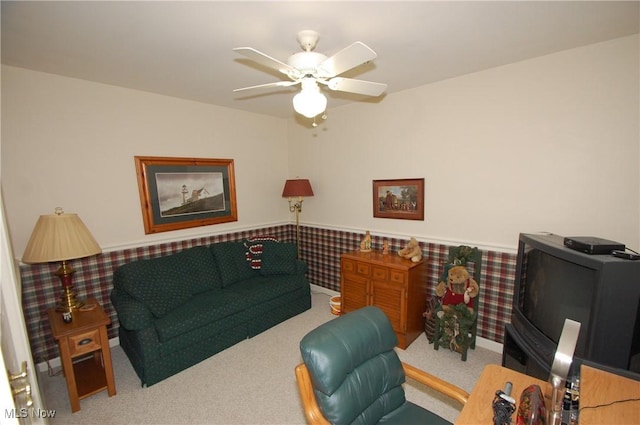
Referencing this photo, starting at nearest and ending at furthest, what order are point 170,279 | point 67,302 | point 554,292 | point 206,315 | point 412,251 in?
point 554,292 → point 67,302 → point 206,315 → point 170,279 → point 412,251

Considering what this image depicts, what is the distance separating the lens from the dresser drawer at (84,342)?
6.63 ft

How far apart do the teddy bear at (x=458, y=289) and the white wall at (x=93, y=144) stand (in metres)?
2.69

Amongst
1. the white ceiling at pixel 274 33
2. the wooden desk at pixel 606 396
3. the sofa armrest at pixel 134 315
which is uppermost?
the white ceiling at pixel 274 33

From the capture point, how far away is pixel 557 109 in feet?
7.20

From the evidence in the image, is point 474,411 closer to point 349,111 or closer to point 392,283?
point 392,283

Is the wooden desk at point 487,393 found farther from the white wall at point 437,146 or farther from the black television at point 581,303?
the white wall at point 437,146

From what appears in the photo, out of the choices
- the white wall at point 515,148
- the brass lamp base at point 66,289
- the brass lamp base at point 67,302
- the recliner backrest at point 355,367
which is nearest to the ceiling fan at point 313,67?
the white wall at point 515,148

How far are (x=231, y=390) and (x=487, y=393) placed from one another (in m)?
1.89

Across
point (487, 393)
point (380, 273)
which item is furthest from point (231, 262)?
point (487, 393)

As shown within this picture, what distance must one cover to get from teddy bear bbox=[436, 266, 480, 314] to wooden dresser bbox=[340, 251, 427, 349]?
270mm

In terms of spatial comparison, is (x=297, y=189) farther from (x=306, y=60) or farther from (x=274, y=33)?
(x=306, y=60)

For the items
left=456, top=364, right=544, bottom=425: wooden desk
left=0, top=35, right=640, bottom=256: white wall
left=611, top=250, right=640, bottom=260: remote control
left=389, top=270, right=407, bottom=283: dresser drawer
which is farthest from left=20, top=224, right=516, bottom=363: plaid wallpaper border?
left=456, top=364, right=544, bottom=425: wooden desk

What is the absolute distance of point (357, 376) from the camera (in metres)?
1.38

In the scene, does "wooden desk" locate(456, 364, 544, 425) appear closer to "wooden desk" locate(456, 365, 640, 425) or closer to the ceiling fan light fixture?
"wooden desk" locate(456, 365, 640, 425)
